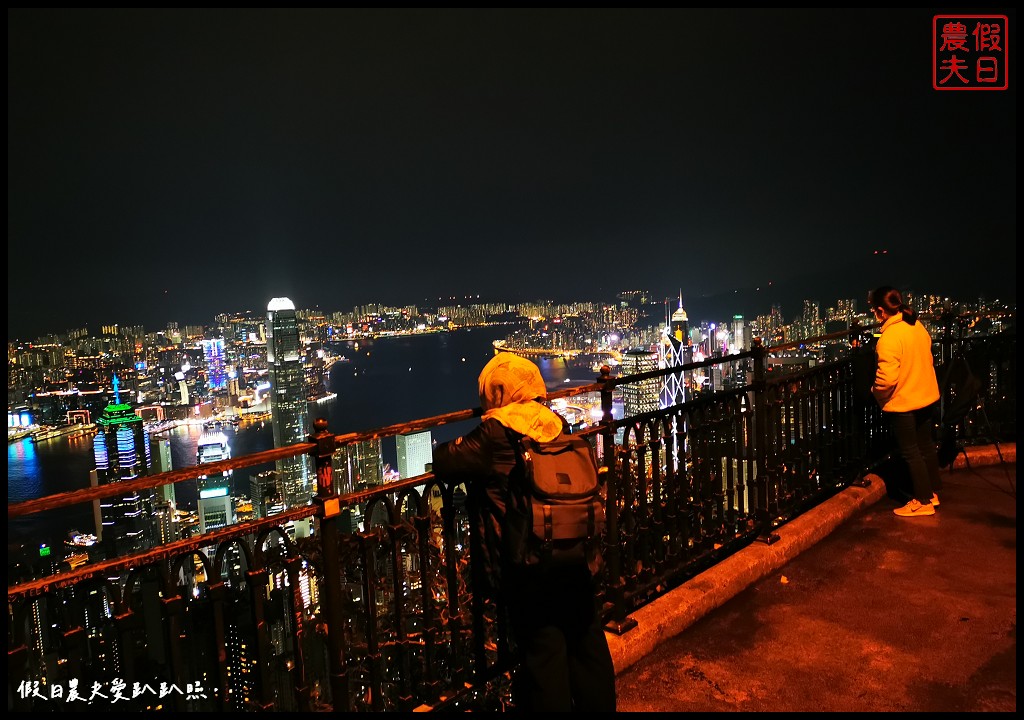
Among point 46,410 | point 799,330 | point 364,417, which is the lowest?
point 364,417

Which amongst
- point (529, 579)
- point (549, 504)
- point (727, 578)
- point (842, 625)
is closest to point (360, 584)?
point (529, 579)

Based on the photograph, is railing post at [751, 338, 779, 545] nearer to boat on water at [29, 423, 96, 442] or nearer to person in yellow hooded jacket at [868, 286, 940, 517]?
person in yellow hooded jacket at [868, 286, 940, 517]

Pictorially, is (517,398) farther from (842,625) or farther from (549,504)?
(842,625)

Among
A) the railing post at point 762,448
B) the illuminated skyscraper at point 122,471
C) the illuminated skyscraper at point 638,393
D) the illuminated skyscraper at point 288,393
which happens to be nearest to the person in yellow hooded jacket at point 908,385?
the railing post at point 762,448

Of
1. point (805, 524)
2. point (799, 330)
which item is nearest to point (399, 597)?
point (805, 524)

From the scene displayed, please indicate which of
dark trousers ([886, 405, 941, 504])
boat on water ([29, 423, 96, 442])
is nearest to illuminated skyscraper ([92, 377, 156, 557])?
boat on water ([29, 423, 96, 442])

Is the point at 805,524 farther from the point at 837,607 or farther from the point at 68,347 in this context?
the point at 68,347

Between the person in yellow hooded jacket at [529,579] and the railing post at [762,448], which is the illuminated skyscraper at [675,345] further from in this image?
the person in yellow hooded jacket at [529,579]
